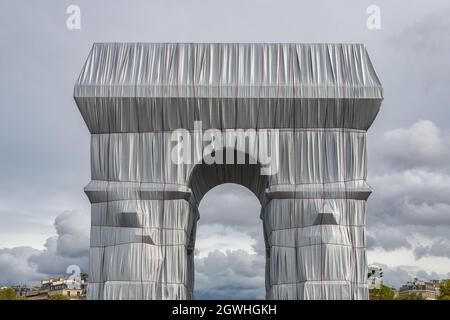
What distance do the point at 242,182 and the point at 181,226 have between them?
240 inches

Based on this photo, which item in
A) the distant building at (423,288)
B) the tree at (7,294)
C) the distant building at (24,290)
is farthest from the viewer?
the distant building at (423,288)

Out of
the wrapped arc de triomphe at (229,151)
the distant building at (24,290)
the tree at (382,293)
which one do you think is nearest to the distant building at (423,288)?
the tree at (382,293)

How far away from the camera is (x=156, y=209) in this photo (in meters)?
30.6

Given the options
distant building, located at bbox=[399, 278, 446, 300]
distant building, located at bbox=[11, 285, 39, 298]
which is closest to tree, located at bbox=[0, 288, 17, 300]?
distant building, located at bbox=[11, 285, 39, 298]

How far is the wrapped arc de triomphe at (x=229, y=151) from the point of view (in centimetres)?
3012

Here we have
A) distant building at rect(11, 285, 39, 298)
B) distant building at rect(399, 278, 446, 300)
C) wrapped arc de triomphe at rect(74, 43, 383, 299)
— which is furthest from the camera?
distant building at rect(399, 278, 446, 300)

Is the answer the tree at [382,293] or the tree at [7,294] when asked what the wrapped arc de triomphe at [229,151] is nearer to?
the tree at [7,294]

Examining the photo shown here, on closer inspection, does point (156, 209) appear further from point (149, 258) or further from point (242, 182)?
point (242, 182)

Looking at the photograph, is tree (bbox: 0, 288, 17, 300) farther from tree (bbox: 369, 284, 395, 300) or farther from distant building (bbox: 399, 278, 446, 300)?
distant building (bbox: 399, 278, 446, 300)

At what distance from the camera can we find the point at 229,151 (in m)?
31.1

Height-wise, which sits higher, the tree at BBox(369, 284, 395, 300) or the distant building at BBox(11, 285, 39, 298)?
the distant building at BBox(11, 285, 39, 298)

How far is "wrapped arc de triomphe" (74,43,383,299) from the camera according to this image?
1186 inches

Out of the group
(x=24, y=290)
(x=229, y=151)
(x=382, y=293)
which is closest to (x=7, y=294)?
(x=24, y=290)
